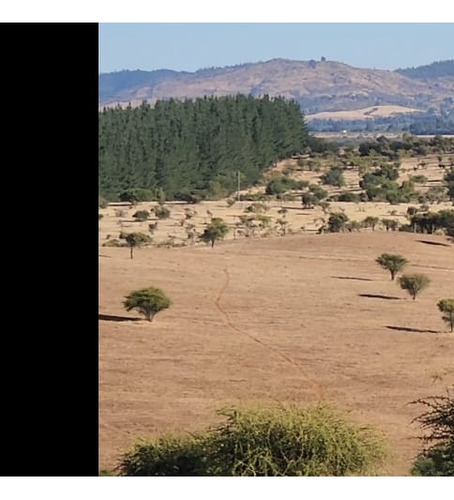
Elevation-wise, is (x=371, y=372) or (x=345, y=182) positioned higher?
(x=345, y=182)

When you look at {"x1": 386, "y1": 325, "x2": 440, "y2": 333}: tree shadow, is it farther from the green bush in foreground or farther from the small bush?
the small bush

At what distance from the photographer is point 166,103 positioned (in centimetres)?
1642

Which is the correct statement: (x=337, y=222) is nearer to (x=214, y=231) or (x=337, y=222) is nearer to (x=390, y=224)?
(x=390, y=224)

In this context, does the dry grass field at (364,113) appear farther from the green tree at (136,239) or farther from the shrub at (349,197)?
the green tree at (136,239)

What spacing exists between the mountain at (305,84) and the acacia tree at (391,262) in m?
2.27

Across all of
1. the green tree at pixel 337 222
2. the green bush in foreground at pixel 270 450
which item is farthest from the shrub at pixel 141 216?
the green bush in foreground at pixel 270 450

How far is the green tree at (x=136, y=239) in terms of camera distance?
15406 mm

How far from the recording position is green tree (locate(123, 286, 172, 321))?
13102mm

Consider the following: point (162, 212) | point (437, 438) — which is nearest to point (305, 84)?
point (162, 212)

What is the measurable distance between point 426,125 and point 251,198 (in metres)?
2.80

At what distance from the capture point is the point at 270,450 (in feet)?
32.1
